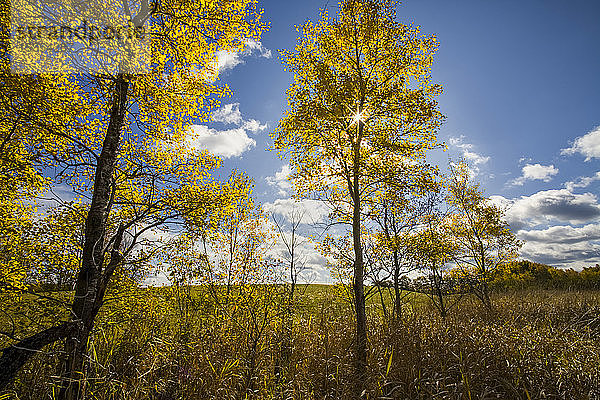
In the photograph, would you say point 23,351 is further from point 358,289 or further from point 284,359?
point 358,289

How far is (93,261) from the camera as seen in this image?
3971mm

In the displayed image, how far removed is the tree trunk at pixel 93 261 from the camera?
3.74 m

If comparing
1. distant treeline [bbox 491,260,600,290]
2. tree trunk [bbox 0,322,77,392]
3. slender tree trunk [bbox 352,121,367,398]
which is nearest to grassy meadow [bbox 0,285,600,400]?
slender tree trunk [bbox 352,121,367,398]

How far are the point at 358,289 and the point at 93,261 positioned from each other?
206 inches

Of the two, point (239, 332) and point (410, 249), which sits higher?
point (410, 249)

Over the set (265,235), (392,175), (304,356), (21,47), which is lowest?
(304,356)

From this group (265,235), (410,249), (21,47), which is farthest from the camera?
(265,235)

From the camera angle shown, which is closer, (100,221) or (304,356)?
(100,221)

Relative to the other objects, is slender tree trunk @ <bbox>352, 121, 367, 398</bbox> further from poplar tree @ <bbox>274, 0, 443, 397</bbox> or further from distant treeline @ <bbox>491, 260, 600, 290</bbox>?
distant treeline @ <bbox>491, 260, 600, 290</bbox>

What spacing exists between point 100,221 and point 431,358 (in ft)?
20.9

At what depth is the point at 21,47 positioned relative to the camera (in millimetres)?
6324

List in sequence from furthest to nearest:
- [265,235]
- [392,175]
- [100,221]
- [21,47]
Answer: [265,235] < [392,175] < [21,47] < [100,221]

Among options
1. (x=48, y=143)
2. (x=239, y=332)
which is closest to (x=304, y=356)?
(x=239, y=332)

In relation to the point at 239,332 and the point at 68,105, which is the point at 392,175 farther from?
the point at 68,105
